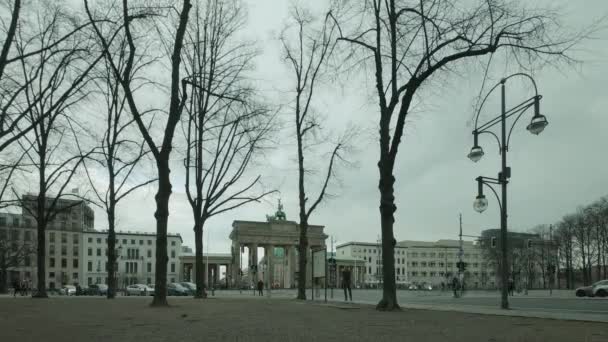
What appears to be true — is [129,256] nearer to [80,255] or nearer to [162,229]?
[80,255]

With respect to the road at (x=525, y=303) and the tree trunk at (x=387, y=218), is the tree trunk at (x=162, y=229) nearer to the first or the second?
the tree trunk at (x=387, y=218)

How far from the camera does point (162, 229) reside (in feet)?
64.6

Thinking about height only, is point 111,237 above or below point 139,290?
above

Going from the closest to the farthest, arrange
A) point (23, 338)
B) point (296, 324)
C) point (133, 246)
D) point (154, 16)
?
point (23, 338) → point (296, 324) → point (154, 16) → point (133, 246)

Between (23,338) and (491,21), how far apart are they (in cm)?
1424

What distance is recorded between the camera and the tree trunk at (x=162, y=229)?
763 inches

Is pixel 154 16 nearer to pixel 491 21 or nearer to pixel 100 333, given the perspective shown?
pixel 491 21

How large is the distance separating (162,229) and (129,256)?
132894mm

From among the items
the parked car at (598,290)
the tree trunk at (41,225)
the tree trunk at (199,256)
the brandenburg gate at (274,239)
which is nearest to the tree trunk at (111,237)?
the tree trunk at (41,225)

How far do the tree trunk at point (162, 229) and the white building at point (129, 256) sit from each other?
127677 mm

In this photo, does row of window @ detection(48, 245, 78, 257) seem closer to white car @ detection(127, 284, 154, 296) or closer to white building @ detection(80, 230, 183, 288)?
white building @ detection(80, 230, 183, 288)

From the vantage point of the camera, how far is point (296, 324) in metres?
11.4

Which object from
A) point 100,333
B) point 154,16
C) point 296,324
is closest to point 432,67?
point 154,16

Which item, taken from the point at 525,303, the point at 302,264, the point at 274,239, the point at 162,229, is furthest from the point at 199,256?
the point at 274,239
